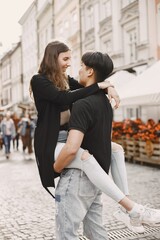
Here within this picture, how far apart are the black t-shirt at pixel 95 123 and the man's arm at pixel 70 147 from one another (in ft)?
0.11

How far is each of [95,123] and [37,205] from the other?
3.90m

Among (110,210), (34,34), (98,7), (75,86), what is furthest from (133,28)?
(34,34)

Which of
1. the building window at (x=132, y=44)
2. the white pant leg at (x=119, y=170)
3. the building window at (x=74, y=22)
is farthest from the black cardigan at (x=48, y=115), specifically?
the building window at (x=74, y=22)

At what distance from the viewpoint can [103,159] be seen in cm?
262

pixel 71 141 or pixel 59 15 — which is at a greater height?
pixel 59 15

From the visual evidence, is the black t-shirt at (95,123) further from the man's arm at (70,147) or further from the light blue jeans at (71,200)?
the light blue jeans at (71,200)

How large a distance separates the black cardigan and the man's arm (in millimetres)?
105

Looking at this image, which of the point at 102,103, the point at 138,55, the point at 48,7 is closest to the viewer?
the point at 102,103

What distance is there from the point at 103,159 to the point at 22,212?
3406 millimetres

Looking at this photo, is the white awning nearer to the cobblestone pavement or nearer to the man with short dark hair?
the cobblestone pavement

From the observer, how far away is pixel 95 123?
2551mm

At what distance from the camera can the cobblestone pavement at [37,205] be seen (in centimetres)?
454

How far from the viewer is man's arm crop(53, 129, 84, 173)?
2.44 m

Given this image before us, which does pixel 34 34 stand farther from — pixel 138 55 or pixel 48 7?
pixel 138 55
